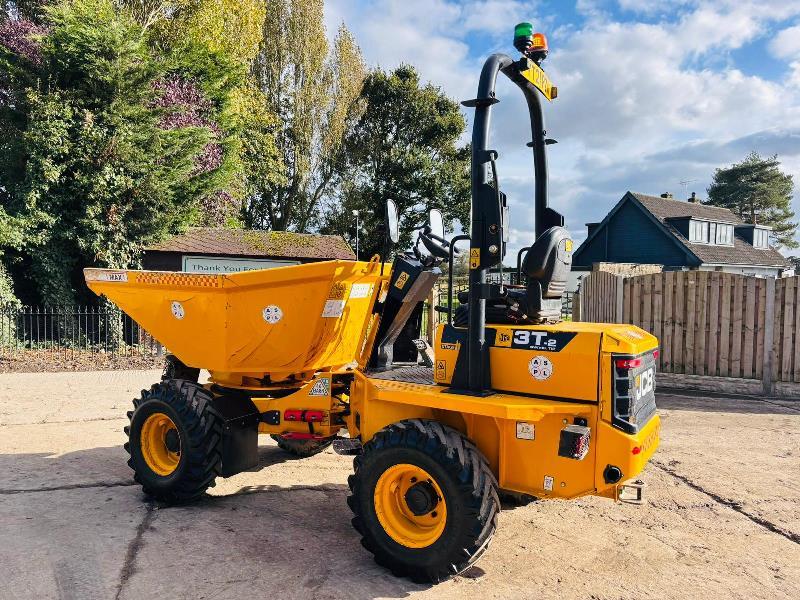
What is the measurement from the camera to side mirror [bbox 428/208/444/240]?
441 cm

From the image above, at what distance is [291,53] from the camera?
92.5 feet

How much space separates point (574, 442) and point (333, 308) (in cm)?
208

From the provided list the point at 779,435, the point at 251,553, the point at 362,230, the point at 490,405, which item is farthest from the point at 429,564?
the point at 362,230

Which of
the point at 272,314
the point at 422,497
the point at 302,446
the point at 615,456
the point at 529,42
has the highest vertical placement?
the point at 529,42

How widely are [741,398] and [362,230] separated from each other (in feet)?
73.8

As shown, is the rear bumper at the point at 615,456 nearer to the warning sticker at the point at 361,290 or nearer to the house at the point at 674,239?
the warning sticker at the point at 361,290

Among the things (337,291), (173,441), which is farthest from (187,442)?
(337,291)

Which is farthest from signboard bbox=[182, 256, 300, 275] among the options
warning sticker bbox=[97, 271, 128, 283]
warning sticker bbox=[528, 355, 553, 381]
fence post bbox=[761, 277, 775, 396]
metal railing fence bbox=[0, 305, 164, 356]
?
warning sticker bbox=[528, 355, 553, 381]

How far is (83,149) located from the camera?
46.8 feet

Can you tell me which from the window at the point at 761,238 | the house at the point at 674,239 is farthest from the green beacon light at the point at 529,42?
the window at the point at 761,238

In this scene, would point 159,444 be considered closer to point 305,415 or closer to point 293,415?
point 293,415

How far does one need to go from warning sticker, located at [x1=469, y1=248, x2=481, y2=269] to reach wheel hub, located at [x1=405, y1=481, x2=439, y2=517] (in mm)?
1358

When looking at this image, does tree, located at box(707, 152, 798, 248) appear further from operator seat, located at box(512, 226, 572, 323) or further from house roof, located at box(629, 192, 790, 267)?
operator seat, located at box(512, 226, 572, 323)

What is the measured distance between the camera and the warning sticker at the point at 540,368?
3.53 m
